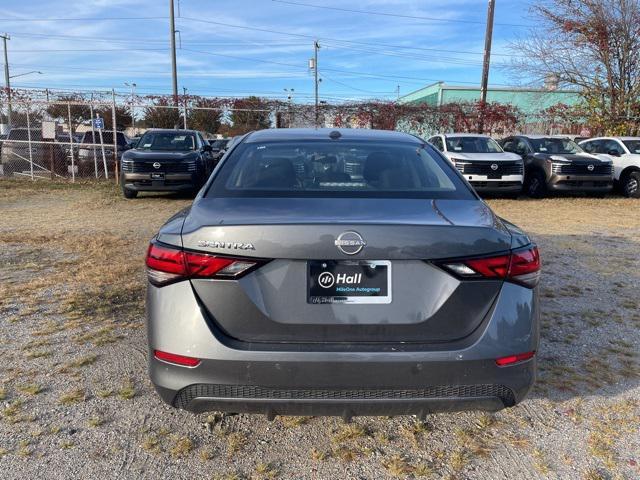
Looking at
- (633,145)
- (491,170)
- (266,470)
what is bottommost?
(266,470)

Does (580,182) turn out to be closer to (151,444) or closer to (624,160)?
(624,160)

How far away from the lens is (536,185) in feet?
45.4

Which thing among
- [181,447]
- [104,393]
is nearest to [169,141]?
[104,393]

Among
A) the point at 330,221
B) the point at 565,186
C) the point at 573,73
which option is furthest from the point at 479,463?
the point at 573,73

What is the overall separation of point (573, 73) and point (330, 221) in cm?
2188

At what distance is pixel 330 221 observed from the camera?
218 centimetres

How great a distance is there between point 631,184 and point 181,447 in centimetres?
1462

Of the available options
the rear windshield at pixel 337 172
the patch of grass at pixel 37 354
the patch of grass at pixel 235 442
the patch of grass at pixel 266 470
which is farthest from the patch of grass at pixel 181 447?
the patch of grass at pixel 37 354

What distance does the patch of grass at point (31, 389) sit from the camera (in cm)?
318

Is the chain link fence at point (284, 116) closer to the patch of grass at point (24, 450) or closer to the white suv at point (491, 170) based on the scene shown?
the white suv at point (491, 170)

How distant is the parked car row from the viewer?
42.3 ft

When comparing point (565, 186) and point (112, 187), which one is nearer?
point (565, 186)

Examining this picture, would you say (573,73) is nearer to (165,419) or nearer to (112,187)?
(112,187)

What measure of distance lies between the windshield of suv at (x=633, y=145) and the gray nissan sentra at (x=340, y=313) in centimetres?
1409
